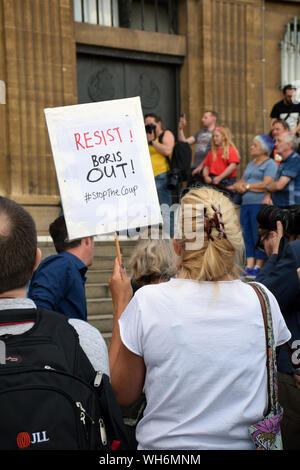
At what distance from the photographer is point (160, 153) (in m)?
8.12

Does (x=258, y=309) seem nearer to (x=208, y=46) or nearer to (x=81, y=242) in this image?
(x=81, y=242)

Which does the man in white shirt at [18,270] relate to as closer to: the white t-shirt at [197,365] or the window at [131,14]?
the white t-shirt at [197,365]

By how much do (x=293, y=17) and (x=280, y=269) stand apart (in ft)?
33.0

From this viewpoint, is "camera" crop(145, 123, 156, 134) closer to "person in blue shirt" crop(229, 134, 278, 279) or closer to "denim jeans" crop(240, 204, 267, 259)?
"person in blue shirt" crop(229, 134, 278, 279)

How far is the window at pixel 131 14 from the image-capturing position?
9820mm

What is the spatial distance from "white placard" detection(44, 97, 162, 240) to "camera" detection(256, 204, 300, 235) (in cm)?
56

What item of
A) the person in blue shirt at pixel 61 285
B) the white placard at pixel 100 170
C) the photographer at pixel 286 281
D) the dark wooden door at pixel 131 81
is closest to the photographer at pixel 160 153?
the dark wooden door at pixel 131 81

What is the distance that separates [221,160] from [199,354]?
260 inches

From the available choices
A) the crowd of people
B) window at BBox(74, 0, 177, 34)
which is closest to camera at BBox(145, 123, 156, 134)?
window at BBox(74, 0, 177, 34)

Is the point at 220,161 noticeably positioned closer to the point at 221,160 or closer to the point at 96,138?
the point at 221,160

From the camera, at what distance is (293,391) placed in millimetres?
2975

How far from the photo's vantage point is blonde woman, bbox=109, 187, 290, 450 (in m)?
1.87

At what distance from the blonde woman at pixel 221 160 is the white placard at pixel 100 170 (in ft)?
16.5
